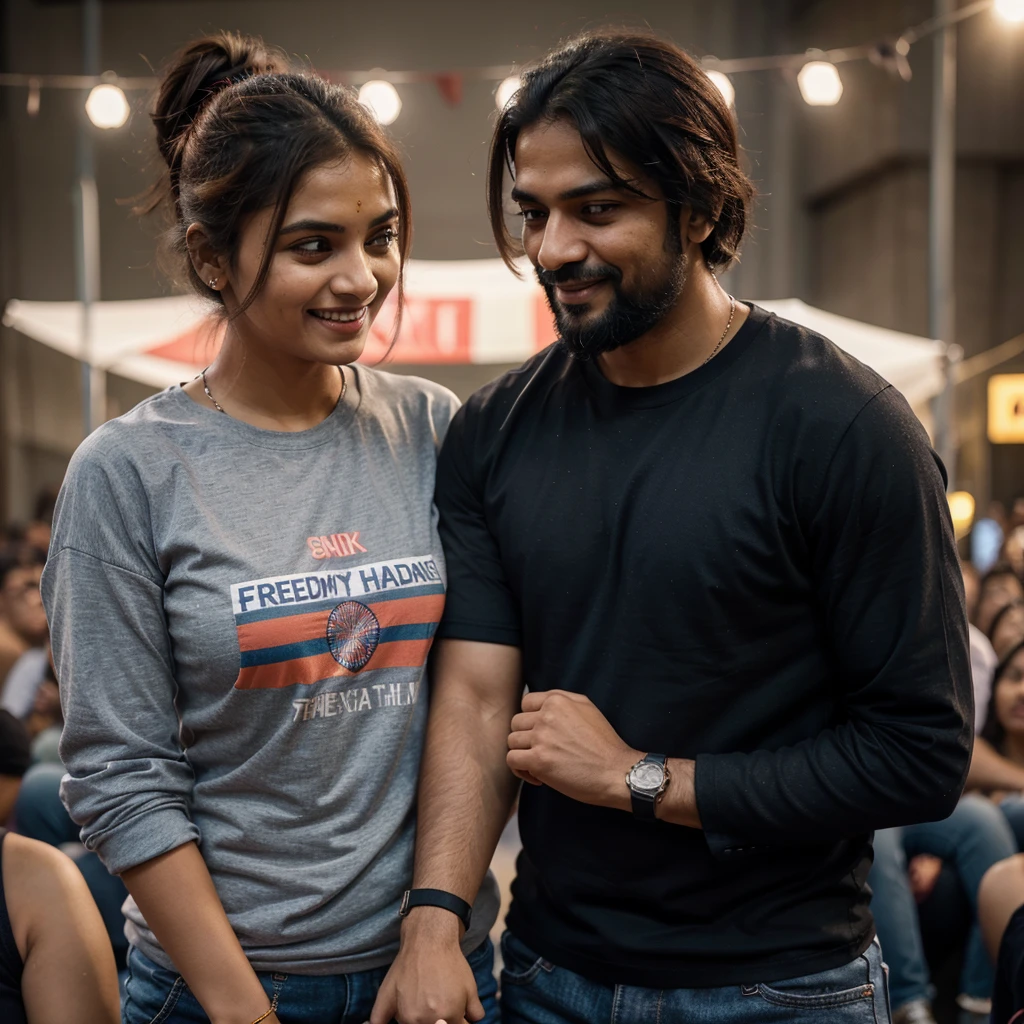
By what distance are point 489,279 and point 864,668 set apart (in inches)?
167

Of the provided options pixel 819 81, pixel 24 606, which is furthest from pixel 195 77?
pixel 819 81

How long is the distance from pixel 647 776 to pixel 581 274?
24.2 inches

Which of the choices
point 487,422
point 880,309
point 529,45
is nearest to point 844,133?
point 880,309

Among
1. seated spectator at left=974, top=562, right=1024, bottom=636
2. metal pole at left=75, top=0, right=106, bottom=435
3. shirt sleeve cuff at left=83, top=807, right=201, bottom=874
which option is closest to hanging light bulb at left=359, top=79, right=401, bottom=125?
metal pole at left=75, top=0, right=106, bottom=435

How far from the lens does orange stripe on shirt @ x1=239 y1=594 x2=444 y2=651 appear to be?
1497 mm

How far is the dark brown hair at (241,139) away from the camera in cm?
155

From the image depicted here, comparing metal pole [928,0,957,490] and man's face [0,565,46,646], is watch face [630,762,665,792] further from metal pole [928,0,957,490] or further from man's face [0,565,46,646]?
metal pole [928,0,957,490]

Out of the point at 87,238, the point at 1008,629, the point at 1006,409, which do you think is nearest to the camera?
the point at 1008,629

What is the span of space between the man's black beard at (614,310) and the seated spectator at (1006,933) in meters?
1.09

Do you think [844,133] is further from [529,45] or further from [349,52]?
[349,52]

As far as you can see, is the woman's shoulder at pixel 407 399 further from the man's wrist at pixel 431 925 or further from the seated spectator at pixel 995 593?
the seated spectator at pixel 995 593

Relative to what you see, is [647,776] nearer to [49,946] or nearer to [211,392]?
[211,392]

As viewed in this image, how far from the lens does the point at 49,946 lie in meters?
1.74

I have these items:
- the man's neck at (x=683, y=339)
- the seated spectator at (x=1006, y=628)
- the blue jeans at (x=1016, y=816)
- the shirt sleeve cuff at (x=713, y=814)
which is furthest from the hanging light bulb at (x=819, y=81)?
the shirt sleeve cuff at (x=713, y=814)
